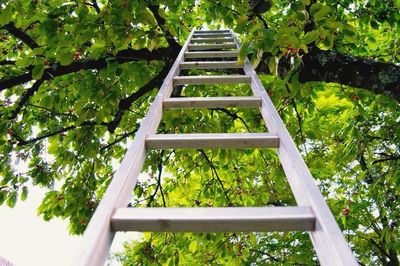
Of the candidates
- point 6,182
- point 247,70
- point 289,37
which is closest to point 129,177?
point 289,37

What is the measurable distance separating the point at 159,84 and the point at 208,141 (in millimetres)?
2303

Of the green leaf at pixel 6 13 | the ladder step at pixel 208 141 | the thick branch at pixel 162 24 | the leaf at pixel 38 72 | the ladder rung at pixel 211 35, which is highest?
the ladder rung at pixel 211 35

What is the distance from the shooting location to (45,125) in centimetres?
430

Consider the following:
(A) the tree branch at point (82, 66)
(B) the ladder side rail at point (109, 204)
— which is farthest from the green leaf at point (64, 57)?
(B) the ladder side rail at point (109, 204)

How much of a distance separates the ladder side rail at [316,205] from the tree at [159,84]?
0.72 meters

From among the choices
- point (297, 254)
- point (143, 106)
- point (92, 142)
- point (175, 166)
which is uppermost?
point (143, 106)

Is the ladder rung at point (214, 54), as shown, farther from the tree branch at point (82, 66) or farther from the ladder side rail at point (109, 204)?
the ladder side rail at point (109, 204)

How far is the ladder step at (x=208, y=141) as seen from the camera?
1.63m

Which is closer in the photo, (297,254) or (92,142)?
(92,142)

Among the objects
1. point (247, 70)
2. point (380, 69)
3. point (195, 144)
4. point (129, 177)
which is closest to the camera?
point (129, 177)

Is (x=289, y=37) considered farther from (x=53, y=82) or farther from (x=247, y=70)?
(x=53, y=82)

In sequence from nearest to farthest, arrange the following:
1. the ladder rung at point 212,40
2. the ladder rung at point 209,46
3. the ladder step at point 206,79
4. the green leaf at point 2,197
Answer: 1. the ladder step at point 206,79
2. the green leaf at point 2,197
3. the ladder rung at point 209,46
4. the ladder rung at point 212,40

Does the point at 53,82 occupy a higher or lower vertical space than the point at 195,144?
higher

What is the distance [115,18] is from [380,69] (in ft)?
5.92
